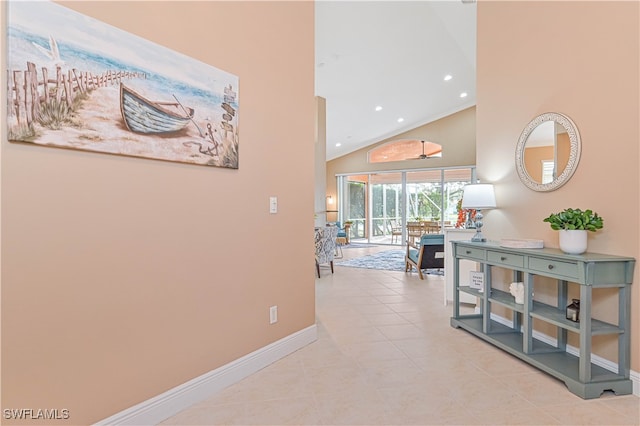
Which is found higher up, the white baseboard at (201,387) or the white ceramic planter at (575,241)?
the white ceramic planter at (575,241)

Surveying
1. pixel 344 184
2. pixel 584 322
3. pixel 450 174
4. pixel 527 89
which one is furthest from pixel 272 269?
pixel 344 184

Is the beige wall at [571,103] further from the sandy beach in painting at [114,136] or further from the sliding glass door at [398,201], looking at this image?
the sliding glass door at [398,201]

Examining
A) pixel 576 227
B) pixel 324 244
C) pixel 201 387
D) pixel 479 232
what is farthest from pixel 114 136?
pixel 324 244

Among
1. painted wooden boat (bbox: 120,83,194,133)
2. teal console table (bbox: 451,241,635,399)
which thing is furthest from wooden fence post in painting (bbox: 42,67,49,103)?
teal console table (bbox: 451,241,635,399)

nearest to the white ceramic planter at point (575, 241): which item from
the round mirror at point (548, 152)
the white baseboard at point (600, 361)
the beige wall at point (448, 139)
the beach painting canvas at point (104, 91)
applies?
the round mirror at point (548, 152)

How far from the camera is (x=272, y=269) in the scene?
2539 mm

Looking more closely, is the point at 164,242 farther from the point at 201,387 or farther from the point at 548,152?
the point at 548,152

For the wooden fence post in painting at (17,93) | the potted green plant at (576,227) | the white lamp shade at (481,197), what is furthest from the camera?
the white lamp shade at (481,197)

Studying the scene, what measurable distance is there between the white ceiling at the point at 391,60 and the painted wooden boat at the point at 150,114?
3.42 meters

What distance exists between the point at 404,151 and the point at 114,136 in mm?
10314

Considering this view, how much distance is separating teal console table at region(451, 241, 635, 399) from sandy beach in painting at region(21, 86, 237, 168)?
2.35 metres

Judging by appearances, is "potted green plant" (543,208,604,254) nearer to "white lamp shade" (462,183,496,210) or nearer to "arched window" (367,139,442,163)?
"white lamp shade" (462,183,496,210)

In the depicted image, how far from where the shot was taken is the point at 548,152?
2.70 m

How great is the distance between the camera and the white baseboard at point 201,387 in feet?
5.64
